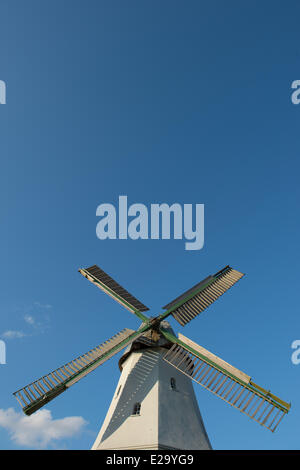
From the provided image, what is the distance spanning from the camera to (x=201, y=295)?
1736 centimetres

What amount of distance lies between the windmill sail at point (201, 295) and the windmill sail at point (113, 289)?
1644mm

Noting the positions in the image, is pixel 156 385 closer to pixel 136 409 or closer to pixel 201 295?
pixel 136 409

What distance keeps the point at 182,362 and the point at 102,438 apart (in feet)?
14.7

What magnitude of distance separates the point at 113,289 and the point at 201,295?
16.4 feet

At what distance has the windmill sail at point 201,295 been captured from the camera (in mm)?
15711

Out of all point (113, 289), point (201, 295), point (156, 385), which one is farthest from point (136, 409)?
point (201, 295)

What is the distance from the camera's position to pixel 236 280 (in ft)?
61.8

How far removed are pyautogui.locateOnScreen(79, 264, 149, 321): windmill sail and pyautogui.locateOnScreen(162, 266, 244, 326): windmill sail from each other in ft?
5.39

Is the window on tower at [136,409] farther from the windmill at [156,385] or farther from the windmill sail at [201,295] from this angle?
the windmill sail at [201,295]

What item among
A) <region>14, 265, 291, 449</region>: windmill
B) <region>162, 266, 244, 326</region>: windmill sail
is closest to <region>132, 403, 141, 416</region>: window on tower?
<region>14, 265, 291, 449</region>: windmill

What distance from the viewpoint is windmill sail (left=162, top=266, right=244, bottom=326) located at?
15.7m

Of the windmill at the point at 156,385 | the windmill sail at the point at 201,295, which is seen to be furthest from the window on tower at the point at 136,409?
the windmill sail at the point at 201,295
